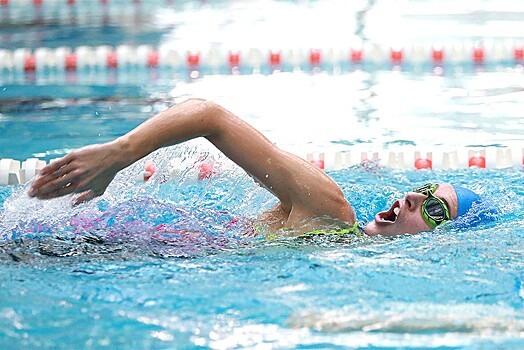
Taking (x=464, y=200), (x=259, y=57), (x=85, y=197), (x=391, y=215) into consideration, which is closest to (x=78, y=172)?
(x=85, y=197)

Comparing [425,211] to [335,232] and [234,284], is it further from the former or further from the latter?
[234,284]

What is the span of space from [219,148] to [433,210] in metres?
0.74

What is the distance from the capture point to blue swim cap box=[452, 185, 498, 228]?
10.0 ft

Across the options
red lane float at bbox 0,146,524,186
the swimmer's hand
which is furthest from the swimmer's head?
red lane float at bbox 0,146,524,186

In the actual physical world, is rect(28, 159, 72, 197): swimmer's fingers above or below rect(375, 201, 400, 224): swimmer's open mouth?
above

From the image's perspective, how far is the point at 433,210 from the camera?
300 cm

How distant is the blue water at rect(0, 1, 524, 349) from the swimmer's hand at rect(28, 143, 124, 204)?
186 mm

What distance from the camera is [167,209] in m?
3.26

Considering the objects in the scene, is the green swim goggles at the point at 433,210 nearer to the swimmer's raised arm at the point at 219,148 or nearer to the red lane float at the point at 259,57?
the swimmer's raised arm at the point at 219,148

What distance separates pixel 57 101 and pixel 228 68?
4.54 feet

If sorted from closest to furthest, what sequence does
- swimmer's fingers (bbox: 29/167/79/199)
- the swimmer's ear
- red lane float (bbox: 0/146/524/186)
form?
1. swimmer's fingers (bbox: 29/167/79/199)
2. the swimmer's ear
3. red lane float (bbox: 0/146/524/186)

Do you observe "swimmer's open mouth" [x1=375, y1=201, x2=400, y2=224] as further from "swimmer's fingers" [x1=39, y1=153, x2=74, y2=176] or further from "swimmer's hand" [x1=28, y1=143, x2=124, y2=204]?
"swimmer's fingers" [x1=39, y1=153, x2=74, y2=176]

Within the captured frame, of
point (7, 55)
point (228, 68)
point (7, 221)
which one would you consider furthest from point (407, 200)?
point (7, 55)

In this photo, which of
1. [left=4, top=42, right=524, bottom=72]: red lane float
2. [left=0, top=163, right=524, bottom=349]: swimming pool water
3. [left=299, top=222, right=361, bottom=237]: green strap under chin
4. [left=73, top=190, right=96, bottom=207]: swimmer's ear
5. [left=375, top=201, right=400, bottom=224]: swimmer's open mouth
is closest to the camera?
[left=0, top=163, right=524, bottom=349]: swimming pool water
